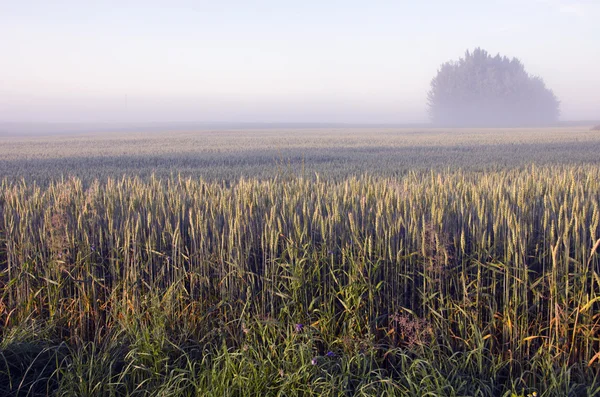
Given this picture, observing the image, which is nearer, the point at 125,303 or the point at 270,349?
the point at 270,349

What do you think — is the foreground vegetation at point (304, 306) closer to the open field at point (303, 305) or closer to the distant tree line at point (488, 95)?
the open field at point (303, 305)

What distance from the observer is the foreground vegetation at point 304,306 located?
105 inches

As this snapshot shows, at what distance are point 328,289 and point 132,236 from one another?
1.35 m

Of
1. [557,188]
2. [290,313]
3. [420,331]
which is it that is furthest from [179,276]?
[557,188]

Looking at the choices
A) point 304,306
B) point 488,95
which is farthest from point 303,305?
point 488,95

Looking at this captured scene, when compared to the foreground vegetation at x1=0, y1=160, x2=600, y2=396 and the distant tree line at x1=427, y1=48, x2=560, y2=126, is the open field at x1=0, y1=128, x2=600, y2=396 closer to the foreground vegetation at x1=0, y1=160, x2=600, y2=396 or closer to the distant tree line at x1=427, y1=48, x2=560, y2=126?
the foreground vegetation at x1=0, y1=160, x2=600, y2=396

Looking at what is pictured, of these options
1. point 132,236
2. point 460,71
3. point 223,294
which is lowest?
point 223,294

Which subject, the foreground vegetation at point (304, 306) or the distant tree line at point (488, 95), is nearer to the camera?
the foreground vegetation at point (304, 306)

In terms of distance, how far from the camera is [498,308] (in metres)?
3.09

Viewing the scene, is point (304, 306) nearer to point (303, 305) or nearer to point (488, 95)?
point (303, 305)

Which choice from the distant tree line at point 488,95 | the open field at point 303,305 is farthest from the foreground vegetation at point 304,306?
the distant tree line at point 488,95

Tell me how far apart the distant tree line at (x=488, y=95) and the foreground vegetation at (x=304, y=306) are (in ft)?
251

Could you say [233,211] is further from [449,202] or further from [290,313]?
[449,202]

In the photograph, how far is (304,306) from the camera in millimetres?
3072
